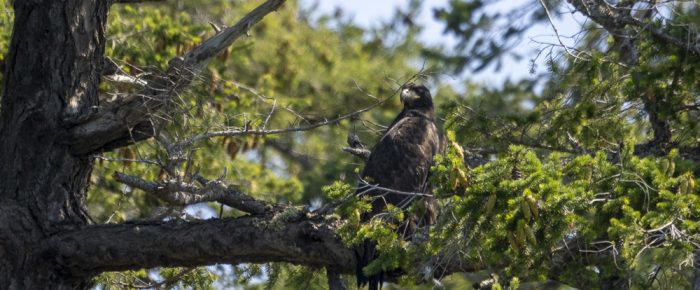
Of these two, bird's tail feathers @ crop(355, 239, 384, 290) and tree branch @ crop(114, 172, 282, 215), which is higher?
tree branch @ crop(114, 172, 282, 215)

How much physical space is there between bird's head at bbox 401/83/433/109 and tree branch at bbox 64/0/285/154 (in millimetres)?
2079

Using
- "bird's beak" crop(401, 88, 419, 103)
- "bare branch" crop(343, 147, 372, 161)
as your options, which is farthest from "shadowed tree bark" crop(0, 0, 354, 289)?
"bird's beak" crop(401, 88, 419, 103)

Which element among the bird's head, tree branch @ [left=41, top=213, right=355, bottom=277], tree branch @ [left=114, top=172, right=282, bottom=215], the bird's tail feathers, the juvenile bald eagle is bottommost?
the bird's tail feathers

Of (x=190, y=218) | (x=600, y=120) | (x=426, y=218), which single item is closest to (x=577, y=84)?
(x=600, y=120)

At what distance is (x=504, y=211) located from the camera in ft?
15.7

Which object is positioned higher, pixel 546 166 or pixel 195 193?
pixel 195 193

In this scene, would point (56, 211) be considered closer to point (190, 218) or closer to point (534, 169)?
point (190, 218)

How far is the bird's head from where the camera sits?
28.1ft

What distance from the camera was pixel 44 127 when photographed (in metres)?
6.61

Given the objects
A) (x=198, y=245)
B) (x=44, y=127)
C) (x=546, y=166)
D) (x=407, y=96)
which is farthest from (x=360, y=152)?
(x=546, y=166)

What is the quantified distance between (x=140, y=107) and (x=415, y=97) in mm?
2820

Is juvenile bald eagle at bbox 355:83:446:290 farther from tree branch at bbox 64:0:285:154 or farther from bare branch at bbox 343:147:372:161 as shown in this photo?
tree branch at bbox 64:0:285:154

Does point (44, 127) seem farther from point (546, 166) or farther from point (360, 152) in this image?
point (546, 166)

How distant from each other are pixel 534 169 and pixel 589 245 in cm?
65
